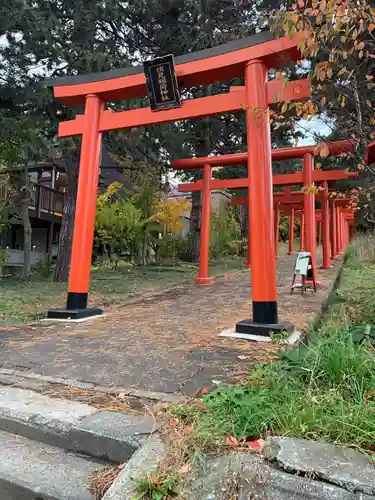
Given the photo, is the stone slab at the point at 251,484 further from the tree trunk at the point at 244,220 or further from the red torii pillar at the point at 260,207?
the tree trunk at the point at 244,220

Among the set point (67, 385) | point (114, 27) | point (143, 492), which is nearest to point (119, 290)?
point (67, 385)

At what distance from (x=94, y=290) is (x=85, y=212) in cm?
297

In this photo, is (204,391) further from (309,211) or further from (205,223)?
(205,223)

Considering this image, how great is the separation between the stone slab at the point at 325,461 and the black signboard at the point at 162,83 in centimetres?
436

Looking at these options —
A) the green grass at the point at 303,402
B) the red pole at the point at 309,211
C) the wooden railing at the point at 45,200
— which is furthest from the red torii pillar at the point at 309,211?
the wooden railing at the point at 45,200

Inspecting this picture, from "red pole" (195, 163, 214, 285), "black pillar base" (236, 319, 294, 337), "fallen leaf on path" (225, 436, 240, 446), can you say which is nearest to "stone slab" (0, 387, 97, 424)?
"fallen leaf on path" (225, 436, 240, 446)

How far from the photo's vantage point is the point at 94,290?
792 cm

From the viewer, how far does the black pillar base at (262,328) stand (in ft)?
13.0

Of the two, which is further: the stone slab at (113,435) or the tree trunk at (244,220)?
the tree trunk at (244,220)

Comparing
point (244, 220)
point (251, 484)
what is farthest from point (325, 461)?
point (244, 220)

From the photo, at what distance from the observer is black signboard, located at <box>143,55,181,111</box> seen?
476 centimetres

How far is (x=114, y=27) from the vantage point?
8734mm

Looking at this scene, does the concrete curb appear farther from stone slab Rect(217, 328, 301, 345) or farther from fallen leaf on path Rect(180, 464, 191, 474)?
stone slab Rect(217, 328, 301, 345)

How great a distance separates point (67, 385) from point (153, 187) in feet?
37.1
